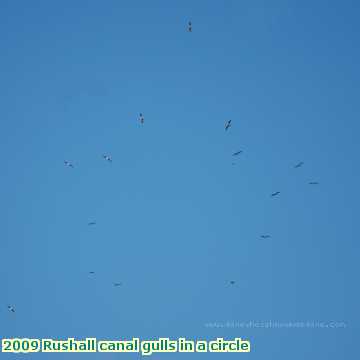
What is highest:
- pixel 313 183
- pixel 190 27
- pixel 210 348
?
pixel 190 27

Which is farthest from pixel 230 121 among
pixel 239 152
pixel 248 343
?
pixel 248 343

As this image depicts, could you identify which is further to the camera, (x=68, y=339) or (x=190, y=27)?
(x=68, y=339)

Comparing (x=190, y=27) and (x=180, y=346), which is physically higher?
(x=190, y=27)

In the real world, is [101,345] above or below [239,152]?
below

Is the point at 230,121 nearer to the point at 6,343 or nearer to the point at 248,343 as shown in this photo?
the point at 248,343

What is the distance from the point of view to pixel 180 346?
312 feet

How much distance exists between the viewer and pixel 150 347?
95312 mm

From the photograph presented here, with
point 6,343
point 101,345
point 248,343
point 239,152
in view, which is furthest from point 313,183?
point 6,343

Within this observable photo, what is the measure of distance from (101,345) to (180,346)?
6.70 m

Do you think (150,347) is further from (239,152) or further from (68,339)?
(239,152)

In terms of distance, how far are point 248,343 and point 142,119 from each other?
21.0 meters

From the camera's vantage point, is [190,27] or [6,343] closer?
[190,27]

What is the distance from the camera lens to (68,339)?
95.1 m

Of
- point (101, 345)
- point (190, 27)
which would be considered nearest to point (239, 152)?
point (190, 27)
